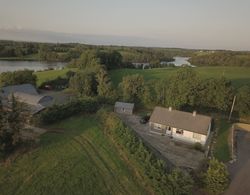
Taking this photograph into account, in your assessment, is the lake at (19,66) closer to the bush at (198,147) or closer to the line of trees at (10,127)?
the line of trees at (10,127)

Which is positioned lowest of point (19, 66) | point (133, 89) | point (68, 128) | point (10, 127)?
point (19, 66)

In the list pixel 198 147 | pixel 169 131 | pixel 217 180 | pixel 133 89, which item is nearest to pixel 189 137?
pixel 198 147

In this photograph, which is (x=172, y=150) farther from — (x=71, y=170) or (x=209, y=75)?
(x=209, y=75)

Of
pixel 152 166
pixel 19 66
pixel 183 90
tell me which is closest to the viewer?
pixel 152 166

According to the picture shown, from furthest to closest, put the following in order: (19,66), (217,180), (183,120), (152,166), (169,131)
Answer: (19,66) → (169,131) → (183,120) → (152,166) → (217,180)

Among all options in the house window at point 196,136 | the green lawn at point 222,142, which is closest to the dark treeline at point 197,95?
the green lawn at point 222,142

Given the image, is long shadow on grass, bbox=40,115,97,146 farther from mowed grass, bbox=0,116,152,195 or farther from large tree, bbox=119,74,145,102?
large tree, bbox=119,74,145,102

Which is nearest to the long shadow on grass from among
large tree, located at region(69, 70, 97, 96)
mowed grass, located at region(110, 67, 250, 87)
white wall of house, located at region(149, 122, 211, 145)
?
white wall of house, located at region(149, 122, 211, 145)
